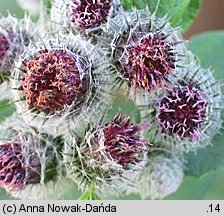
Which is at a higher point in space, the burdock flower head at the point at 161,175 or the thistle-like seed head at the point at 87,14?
the thistle-like seed head at the point at 87,14

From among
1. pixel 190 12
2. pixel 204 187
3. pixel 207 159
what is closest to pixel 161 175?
pixel 207 159

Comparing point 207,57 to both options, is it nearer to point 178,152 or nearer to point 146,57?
point 178,152

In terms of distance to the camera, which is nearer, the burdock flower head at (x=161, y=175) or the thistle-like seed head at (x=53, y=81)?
the thistle-like seed head at (x=53, y=81)

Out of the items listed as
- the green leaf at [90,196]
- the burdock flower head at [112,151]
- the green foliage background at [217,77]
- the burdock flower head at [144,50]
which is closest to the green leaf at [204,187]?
the green foliage background at [217,77]

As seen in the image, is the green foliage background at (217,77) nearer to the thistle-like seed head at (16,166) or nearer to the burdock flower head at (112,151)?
the thistle-like seed head at (16,166)

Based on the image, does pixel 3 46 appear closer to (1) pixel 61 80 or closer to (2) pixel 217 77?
(1) pixel 61 80

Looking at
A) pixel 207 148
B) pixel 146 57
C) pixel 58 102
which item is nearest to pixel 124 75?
pixel 146 57

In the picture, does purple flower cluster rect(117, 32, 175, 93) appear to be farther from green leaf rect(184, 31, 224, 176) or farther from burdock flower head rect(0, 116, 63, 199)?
green leaf rect(184, 31, 224, 176)
